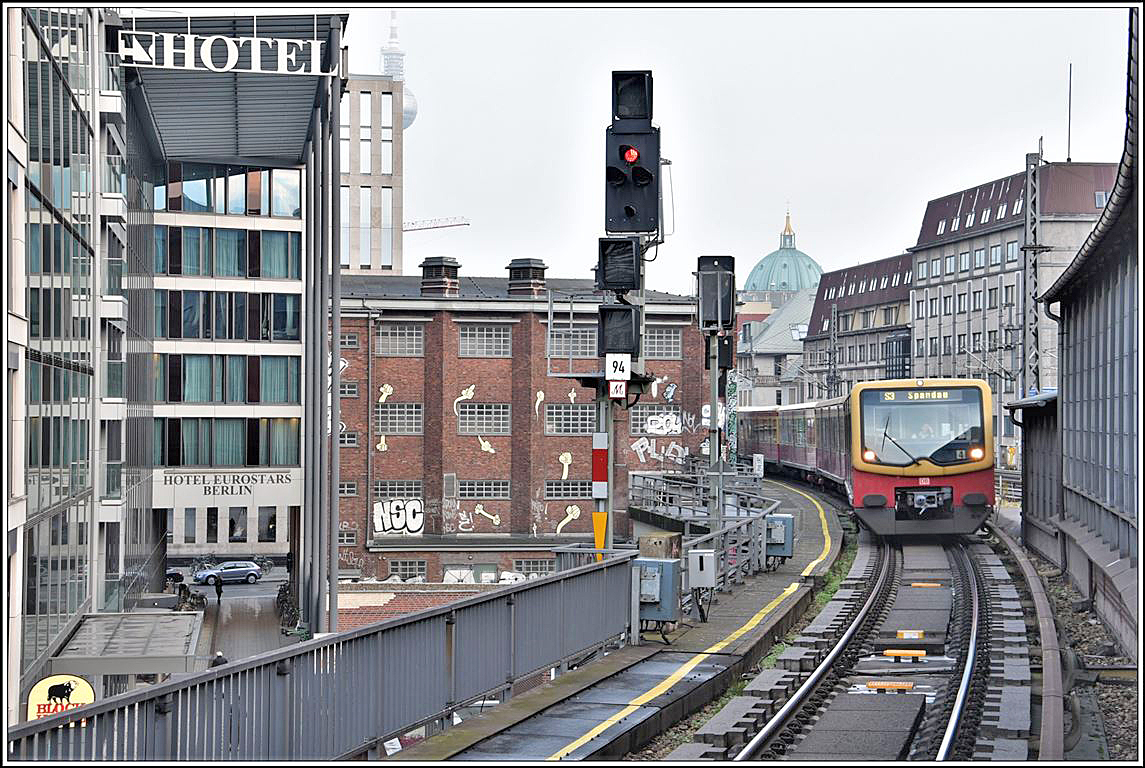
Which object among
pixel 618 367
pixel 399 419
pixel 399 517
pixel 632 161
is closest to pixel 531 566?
pixel 399 517

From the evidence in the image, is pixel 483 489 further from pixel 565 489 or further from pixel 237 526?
pixel 237 526

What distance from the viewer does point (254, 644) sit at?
168ft

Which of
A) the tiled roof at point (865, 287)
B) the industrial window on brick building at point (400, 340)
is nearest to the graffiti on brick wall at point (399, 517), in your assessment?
the industrial window on brick building at point (400, 340)

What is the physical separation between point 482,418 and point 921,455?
33.3m

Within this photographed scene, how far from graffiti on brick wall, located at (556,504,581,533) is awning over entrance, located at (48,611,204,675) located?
29.3 meters

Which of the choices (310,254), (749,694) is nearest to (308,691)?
(749,694)

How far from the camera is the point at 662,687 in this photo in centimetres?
1357

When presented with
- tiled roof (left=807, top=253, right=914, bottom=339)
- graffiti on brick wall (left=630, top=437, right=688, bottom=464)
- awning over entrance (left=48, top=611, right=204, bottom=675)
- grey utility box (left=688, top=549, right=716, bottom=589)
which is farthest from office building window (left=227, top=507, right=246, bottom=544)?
grey utility box (left=688, top=549, right=716, bottom=589)

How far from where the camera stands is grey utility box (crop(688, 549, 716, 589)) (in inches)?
679

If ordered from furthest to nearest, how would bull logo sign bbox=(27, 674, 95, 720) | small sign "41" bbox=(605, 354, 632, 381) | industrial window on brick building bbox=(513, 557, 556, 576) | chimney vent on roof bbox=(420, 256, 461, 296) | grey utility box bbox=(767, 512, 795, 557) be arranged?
chimney vent on roof bbox=(420, 256, 461, 296) < industrial window on brick building bbox=(513, 557, 556, 576) < grey utility box bbox=(767, 512, 795, 557) < bull logo sign bbox=(27, 674, 95, 720) < small sign "41" bbox=(605, 354, 632, 381)

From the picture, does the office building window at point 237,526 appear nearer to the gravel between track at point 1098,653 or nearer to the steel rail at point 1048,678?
the gravel between track at point 1098,653

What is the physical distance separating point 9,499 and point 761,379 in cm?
11215

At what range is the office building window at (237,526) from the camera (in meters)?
66.7

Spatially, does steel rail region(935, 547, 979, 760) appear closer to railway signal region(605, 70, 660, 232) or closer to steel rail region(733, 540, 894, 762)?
steel rail region(733, 540, 894, 762)
